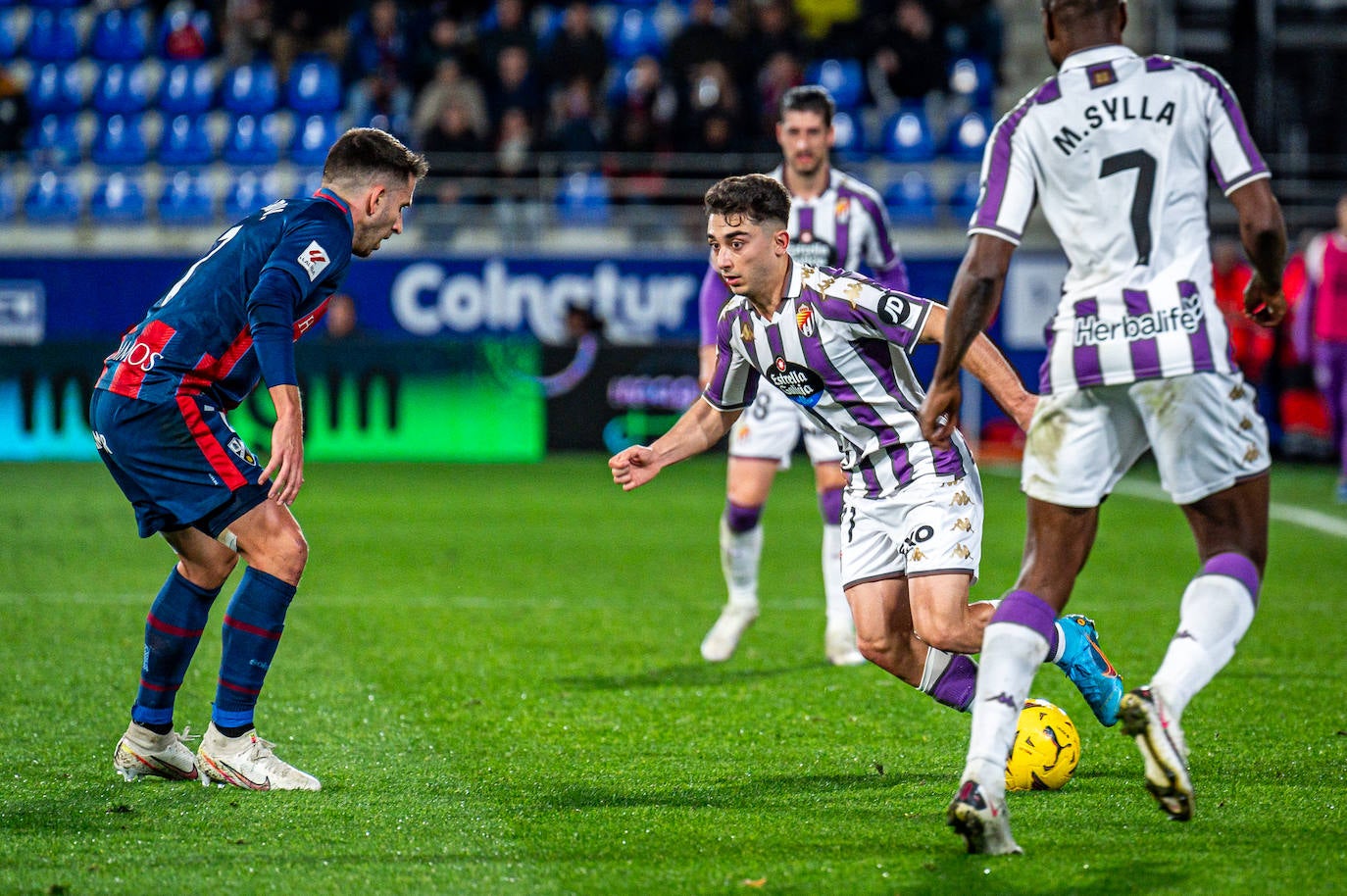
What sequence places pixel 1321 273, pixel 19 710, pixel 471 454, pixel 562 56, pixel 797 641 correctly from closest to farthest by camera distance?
pixel 19 710 → pixel 797 641 → pixel 1321 273 → pixel 471 454 → pixel 562 56

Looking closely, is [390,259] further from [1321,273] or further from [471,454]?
[1321,273]

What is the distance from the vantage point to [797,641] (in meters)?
8.08

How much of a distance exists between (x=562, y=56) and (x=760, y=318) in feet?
50.3

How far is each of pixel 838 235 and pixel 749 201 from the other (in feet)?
8.14

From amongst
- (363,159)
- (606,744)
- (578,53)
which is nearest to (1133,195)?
(363,159)

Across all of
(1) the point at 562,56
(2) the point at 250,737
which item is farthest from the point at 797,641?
(1) the point at 562,56

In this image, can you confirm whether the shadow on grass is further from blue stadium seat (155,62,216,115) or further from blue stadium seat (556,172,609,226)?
blue stadium seat (155,62,216,115)

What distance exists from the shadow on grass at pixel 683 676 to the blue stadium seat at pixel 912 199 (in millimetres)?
11906

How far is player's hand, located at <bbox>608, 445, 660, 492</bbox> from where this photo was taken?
520 centimetres

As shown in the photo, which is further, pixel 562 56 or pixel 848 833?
pixel 562 56

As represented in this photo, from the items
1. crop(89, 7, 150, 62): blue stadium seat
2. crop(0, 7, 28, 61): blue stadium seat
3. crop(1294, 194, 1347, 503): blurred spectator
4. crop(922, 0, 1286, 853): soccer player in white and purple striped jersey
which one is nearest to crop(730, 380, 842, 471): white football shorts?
crop(922, 0, 1286, 853): soccer player in white and purple striped jersey

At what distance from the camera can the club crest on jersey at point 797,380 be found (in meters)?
5.17

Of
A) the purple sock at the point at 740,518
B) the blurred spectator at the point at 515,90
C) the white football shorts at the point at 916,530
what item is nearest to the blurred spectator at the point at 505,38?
the blurred spectator at the point at 515,90

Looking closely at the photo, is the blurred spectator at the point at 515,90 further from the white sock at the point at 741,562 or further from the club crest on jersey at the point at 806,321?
the club crest on jersey at the point at 806,321
